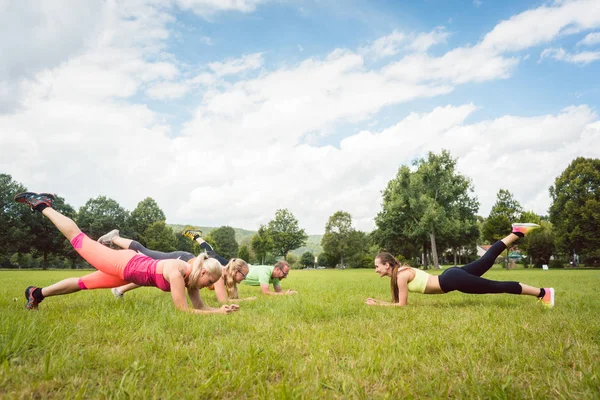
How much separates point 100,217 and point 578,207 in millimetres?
61871

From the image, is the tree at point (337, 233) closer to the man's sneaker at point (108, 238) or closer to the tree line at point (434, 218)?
the tree line at point (434, 218)

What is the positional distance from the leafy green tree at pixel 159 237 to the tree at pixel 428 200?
3316 centimetres

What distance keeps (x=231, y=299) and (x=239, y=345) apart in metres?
3.92

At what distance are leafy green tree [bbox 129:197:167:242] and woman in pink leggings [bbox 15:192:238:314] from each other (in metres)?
53.3

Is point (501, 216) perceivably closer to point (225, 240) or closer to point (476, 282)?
point (476, 282)

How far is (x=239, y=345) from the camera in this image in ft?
10.4

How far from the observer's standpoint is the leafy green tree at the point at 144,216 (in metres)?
55.5

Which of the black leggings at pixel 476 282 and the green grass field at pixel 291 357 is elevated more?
the black leggings at pixel 476 282

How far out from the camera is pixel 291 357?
290 cm

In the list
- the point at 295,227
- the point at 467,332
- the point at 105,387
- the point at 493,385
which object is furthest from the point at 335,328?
the point at 295,227

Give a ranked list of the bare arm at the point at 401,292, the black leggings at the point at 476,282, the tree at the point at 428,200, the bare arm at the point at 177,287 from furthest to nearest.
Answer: the tree at the point at 428,200 < the bare arm at the point at 401,292 < the black leggings at the point at 476,282 < the bare arm at the point at 177,287

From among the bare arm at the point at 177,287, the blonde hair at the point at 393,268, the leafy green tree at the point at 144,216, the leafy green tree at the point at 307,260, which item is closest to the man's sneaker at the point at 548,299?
the blonde hair at the point at 393,268

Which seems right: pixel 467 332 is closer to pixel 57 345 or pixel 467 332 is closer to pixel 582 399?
pixel 582 399

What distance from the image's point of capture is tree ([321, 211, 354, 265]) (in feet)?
260
